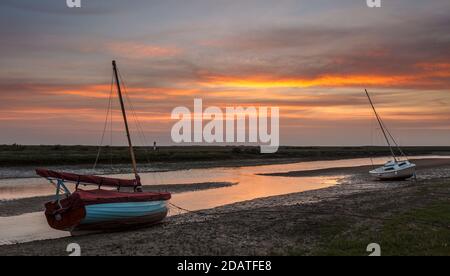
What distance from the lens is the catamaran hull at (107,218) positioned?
20.4m

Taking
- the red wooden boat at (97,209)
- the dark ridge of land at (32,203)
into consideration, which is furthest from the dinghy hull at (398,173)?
the red wooden boat at (97,209)

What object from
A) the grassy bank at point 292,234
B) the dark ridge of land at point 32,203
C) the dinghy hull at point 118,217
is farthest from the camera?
the dark ridge of land at point 32,203

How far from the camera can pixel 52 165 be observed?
6506 cm

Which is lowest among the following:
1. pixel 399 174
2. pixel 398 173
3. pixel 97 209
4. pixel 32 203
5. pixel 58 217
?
pixel 32 203

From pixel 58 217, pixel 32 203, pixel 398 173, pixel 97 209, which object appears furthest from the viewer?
pixel 398 173

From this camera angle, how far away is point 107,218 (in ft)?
69.5

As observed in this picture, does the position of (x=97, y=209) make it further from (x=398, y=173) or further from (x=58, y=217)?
(x=398, y=173)

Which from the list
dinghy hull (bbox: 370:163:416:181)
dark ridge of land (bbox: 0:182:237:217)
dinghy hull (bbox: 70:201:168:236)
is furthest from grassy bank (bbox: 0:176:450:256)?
dinghy hull (bbox: 370:163:416:181)

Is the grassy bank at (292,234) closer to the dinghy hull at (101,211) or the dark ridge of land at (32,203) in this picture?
the dinghy hull at (101,211)

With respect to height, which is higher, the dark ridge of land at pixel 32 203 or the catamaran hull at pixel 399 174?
the catamaran hull at pixel 399 174

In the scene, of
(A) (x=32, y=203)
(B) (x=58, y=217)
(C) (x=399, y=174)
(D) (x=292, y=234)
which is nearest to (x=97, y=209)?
(B) (x=58, y=217)

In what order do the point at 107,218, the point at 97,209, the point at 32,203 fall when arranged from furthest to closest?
the point at 32,203, the point at 107,218, the point at 97,209
